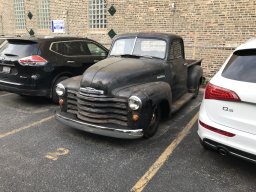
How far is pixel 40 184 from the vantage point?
3367mm

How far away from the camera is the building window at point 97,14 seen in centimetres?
1305

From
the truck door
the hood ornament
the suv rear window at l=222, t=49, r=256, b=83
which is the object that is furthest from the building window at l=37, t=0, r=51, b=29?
the suv rear window at l=222, t=49, r=256, b=83

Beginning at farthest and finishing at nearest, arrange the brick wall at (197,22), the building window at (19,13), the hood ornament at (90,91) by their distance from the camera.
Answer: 1. the building window at (19,13)
2. the brick wall at (197,22)
3. the hood ornament at (90,91)

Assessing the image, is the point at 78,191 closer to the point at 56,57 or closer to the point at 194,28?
the point at 56,57

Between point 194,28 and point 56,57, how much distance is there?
614 cm

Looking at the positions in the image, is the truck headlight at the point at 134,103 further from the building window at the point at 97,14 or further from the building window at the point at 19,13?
the building window at the point at 19,13

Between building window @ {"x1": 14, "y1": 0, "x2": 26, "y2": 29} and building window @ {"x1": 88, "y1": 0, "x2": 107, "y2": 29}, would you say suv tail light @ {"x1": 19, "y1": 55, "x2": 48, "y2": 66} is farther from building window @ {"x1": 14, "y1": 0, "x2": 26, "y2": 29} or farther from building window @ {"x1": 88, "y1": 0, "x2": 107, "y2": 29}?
building window @ {"x1": 14, "y1": 0, "x2": 26, "y2": 29}

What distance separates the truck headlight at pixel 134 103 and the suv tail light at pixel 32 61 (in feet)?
9.97

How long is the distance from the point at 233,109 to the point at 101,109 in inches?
80.3

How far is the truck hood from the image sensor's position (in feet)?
14.4

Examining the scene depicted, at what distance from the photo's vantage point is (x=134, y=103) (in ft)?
13.5

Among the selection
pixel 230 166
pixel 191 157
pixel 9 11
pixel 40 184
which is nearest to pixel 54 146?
pixel 40 184

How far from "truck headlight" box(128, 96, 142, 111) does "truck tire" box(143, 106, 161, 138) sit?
48 centimetres

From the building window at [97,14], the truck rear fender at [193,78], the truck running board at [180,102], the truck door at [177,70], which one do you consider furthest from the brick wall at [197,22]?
the truck door at [177,70]
